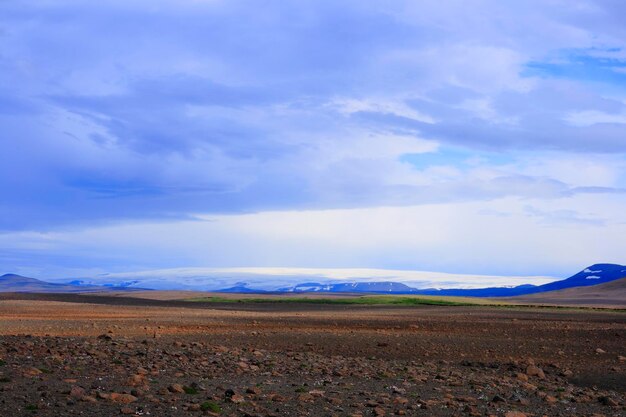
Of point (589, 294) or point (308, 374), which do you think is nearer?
point (308, 374)

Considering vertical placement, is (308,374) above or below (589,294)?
below

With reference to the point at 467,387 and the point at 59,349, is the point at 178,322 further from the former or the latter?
the point at 467,387

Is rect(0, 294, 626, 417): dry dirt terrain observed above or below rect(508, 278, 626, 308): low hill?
below

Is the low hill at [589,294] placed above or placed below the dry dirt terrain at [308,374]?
above

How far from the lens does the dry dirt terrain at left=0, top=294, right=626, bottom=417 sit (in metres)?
11.5

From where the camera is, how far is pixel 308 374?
1556 cm

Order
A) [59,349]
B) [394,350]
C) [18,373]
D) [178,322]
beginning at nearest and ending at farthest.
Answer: [18,373]
[59,349]
[394,350]
[178,322]

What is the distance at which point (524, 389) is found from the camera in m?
15.4

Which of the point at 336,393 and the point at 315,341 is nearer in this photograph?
the point at 336,393

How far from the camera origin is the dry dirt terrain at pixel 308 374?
11500mm

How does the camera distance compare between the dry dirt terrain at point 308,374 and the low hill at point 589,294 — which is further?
the low hill at point 589,294

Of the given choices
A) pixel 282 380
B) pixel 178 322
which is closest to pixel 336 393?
pixel 282 380

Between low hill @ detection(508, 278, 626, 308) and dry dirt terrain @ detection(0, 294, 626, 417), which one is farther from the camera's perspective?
low hill @ detection(508, 278, 626, 308)

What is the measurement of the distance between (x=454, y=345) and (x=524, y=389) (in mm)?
7973
